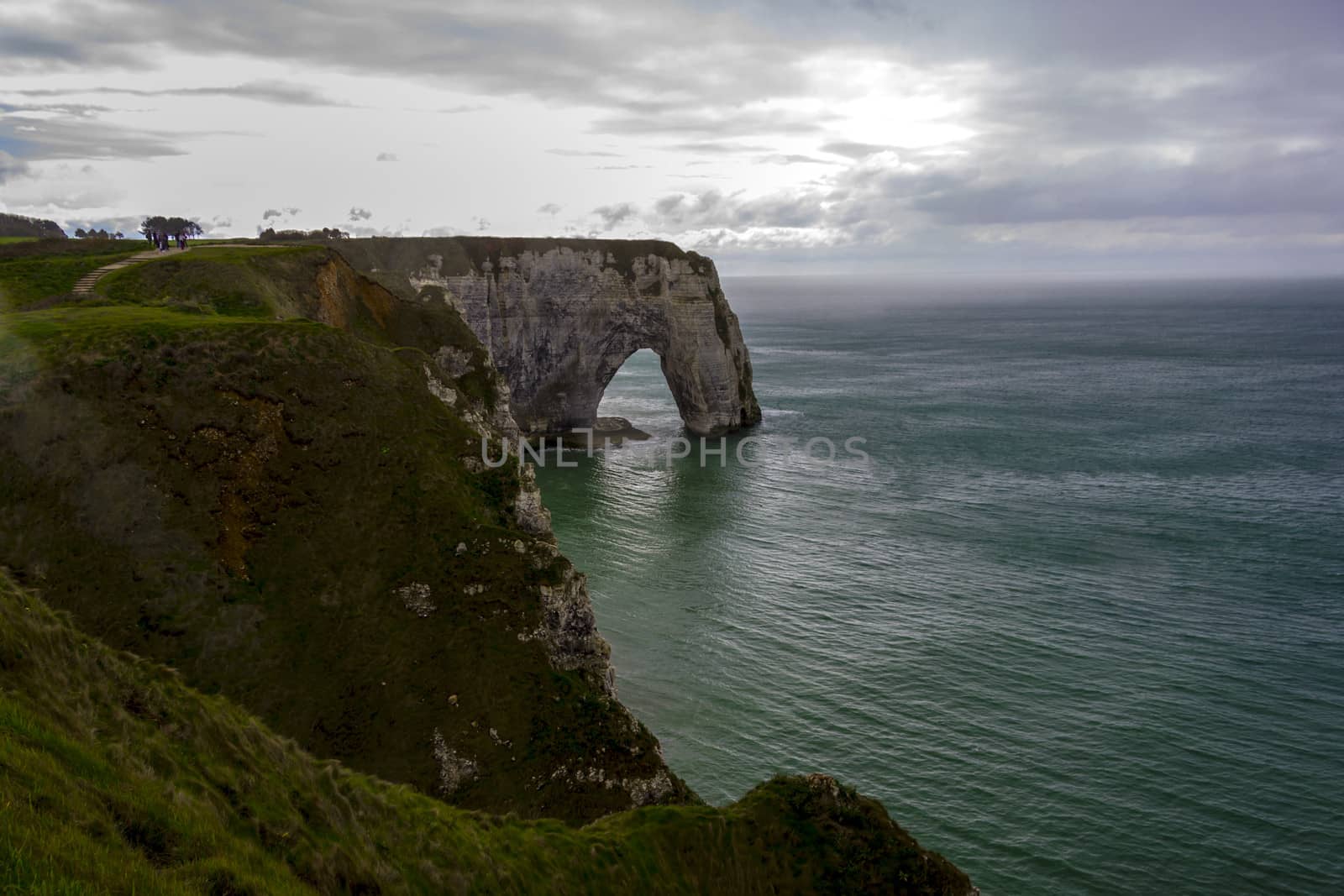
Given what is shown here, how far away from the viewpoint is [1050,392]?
112m

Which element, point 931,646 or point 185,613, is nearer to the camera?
point 185,613

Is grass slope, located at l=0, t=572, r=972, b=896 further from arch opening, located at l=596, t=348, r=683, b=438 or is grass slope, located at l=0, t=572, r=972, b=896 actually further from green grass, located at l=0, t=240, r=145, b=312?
arch opening, located at l=596, t=348, r=683, b=438

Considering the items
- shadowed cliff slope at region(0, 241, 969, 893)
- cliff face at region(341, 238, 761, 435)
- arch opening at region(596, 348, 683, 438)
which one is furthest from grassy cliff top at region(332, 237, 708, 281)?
shadowed cliff slope at region(0, 241, 969, 893)

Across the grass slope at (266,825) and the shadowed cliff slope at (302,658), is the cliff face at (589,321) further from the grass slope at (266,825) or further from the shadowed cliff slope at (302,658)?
the grass slope at (266,825)

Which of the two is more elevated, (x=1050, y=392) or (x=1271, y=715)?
(x=1050, y=392)

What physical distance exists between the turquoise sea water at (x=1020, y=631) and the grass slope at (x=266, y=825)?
30.7ft

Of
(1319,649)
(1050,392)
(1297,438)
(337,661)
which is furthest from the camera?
(1050,392)

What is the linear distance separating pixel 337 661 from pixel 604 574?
25814 millimetres

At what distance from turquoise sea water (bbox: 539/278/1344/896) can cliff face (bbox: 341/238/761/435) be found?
975cm

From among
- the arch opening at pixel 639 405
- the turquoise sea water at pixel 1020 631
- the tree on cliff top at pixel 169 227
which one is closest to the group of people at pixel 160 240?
the tree on cliff top at pixel 169 227

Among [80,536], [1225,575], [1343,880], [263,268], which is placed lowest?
[1343,880]

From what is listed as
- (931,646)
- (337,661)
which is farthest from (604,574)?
(337,661)

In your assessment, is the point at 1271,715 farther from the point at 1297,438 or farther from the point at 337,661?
the point at 1297,438

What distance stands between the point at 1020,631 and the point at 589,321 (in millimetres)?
60572
